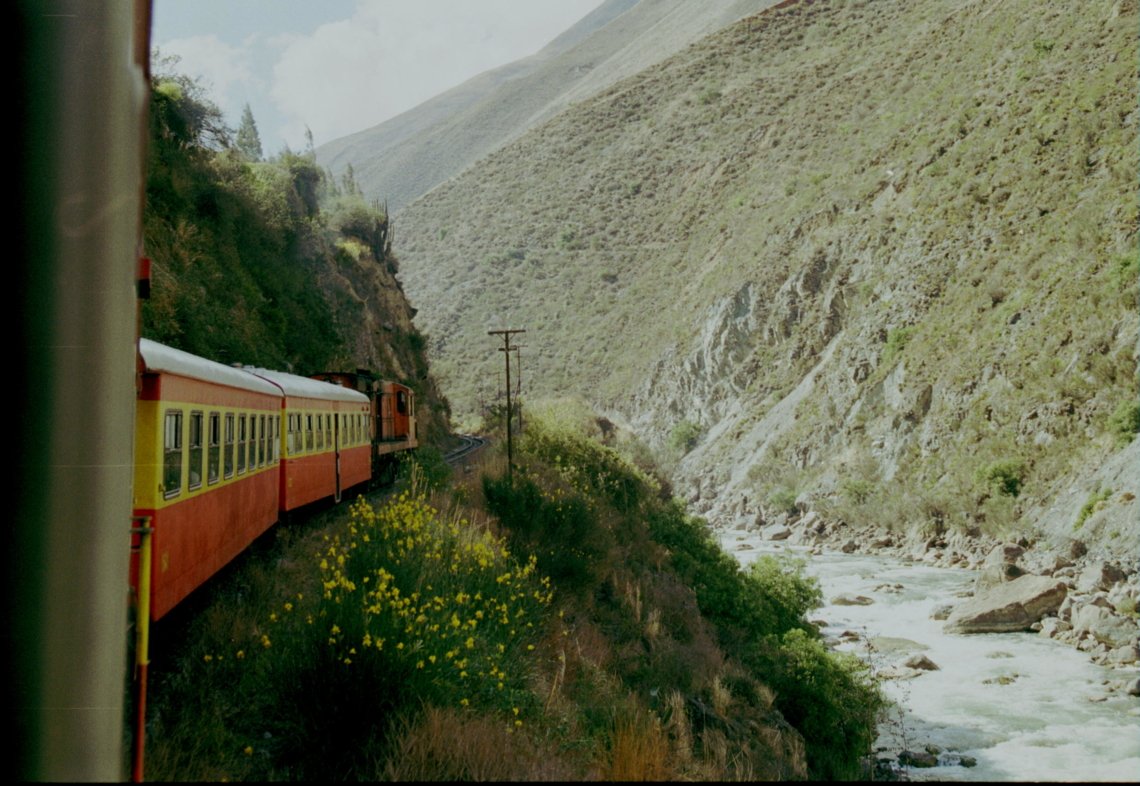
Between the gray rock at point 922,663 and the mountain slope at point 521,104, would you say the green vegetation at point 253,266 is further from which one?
the mountain slope at point 521,104

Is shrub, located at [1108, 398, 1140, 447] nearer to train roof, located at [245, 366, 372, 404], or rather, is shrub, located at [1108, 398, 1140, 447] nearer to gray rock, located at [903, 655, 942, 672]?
gray rock, located at [903, 655, 942, 672]

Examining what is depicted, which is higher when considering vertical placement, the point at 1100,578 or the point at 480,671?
the point at 480,671

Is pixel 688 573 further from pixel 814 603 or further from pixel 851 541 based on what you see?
pixel 851 541

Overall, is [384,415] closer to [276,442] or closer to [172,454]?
[276,442]

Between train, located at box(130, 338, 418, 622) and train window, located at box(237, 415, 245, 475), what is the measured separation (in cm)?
1

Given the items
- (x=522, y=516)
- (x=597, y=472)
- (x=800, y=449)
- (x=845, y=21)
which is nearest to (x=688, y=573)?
(x=597, y=472)

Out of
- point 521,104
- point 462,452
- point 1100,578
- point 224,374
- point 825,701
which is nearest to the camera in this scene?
point 224,374

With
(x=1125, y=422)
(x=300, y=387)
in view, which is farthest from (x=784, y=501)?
(x=300, y=387)

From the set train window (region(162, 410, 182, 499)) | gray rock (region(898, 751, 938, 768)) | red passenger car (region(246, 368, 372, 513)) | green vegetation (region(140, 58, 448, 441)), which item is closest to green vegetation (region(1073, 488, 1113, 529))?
gray rock (region(898, 751, 938, 768))

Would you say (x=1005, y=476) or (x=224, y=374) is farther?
(x=1005, y=476)

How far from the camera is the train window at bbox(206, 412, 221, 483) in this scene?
27.1 ft

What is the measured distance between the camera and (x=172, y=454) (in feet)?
23.2

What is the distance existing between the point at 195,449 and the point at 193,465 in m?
0.16

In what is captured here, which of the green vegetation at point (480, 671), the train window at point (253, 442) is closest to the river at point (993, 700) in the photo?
the green vegetation at point (480, 671)
